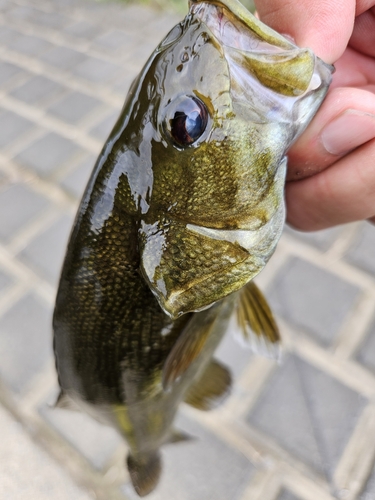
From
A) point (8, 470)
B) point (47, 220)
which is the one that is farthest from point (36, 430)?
point (47, 220)

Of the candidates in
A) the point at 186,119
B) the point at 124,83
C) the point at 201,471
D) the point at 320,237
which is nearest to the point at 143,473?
the point at 201,471

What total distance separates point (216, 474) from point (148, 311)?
3.01 feet

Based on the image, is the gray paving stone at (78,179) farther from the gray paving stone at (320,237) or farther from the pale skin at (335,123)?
the pale skin at (335,123)

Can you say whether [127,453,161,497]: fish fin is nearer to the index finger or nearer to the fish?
the fish

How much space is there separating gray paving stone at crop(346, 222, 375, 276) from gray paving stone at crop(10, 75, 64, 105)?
2.14 metres

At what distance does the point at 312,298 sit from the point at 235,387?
513 mm

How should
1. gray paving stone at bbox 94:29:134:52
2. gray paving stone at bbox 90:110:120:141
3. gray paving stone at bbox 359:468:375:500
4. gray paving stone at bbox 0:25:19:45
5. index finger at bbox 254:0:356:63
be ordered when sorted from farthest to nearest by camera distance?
gray paving stone at bbox 0:25:19:45
gray paving stone at bbox 94:29:134:52
gray paving stone at bbox 90:110:120:141
gray paving stone at bbox 359:468:375:500
index finger at bbox 254:0:356:63

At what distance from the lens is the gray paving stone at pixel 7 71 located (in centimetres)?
311

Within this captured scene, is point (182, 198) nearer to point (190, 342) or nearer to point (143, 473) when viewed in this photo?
point (190, 342)

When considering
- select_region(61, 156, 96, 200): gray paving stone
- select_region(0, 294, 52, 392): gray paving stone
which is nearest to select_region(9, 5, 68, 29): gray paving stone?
select_region(61, 156, 96, 200): gray paving stone

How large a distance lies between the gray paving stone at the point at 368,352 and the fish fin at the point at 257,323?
0.76 meters

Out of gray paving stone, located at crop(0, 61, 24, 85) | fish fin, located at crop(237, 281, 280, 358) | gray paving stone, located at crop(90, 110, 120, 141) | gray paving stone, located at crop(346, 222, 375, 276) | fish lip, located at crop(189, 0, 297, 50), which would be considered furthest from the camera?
gray paving stone, located at crop(0, 61, 24, 85)

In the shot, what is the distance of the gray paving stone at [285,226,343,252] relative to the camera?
2042 mm

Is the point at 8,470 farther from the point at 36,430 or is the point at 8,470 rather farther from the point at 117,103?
the point at 117,103
